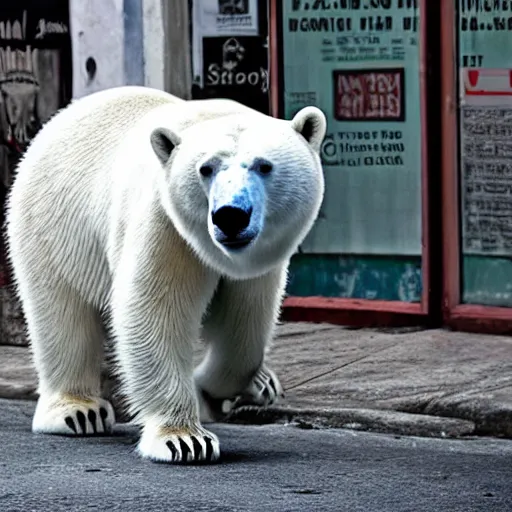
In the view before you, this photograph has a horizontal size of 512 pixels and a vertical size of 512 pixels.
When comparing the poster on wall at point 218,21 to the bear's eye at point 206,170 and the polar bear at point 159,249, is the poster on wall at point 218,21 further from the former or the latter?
the bear's eye at point 206,170

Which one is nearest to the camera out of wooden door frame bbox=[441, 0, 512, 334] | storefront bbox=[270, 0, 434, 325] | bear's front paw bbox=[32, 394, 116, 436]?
bear's front paw bbox=[32, 394, 116, 436]

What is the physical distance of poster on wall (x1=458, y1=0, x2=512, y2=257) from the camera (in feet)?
34.7

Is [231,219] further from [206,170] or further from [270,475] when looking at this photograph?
[270,475]

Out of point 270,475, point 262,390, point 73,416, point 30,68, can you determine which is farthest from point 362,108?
point 270,475

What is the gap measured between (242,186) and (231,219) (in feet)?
0.42

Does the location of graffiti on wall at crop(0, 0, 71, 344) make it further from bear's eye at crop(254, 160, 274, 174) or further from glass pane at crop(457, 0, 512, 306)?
bear's eye at crop(254, 160, 274, 174)

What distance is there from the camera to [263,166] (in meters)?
7.50

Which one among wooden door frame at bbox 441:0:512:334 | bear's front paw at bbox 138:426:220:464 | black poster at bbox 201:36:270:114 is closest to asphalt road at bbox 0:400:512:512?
bear's front paw at bbox 138:426:220:464

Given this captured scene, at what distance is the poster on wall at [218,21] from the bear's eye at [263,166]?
12.9 feet

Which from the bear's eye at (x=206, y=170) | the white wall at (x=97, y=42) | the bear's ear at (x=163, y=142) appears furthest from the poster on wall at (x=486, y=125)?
the bear's eye at (x=206, y=170)

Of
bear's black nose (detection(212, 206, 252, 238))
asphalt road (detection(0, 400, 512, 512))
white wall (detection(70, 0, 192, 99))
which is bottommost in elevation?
asphalt road (detection(0, 400, 512, 512))

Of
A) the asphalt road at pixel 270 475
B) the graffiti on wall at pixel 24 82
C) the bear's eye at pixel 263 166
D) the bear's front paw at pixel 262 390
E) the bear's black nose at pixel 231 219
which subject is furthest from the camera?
the graffiti on wall at pixel 24 82

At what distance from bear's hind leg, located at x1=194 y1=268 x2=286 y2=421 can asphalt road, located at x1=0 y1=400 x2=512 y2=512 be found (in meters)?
0.16

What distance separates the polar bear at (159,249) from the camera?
7.56 m
